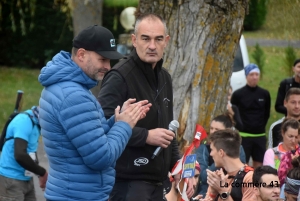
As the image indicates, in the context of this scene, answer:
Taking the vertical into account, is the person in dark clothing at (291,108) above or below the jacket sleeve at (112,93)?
below

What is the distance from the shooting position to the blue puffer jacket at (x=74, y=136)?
409 cm

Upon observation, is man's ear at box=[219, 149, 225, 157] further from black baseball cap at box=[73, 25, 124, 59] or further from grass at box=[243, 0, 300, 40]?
grass at box=[243, 0, 300, 40]

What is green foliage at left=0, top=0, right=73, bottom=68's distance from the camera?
70.0 feet

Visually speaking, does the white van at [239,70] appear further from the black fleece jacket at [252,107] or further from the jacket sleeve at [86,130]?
the jacket sleeve at [86,130]

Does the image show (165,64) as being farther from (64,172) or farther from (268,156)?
(64,172)

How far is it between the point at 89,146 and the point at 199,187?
10.2ft

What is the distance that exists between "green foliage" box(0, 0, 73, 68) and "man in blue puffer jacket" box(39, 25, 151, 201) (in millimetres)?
17025

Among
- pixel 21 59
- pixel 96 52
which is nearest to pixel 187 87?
pixel 96 52

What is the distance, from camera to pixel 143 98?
5.02 metres

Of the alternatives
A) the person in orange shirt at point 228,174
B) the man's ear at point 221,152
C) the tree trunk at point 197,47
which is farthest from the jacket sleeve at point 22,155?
the man's ear at point 221,152

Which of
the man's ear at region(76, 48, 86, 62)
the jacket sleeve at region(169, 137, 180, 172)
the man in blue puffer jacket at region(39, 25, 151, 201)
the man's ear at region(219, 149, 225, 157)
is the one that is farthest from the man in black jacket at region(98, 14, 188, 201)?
the man's ear at region(219, 149, 225, 157)

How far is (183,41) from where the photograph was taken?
6.88 metres

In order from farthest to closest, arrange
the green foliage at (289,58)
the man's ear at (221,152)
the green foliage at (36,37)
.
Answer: the green foliage at (36,37), the green foliage at (289,58), the man's ear at (221,152)

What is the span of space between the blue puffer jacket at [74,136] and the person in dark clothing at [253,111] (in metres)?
6.40
